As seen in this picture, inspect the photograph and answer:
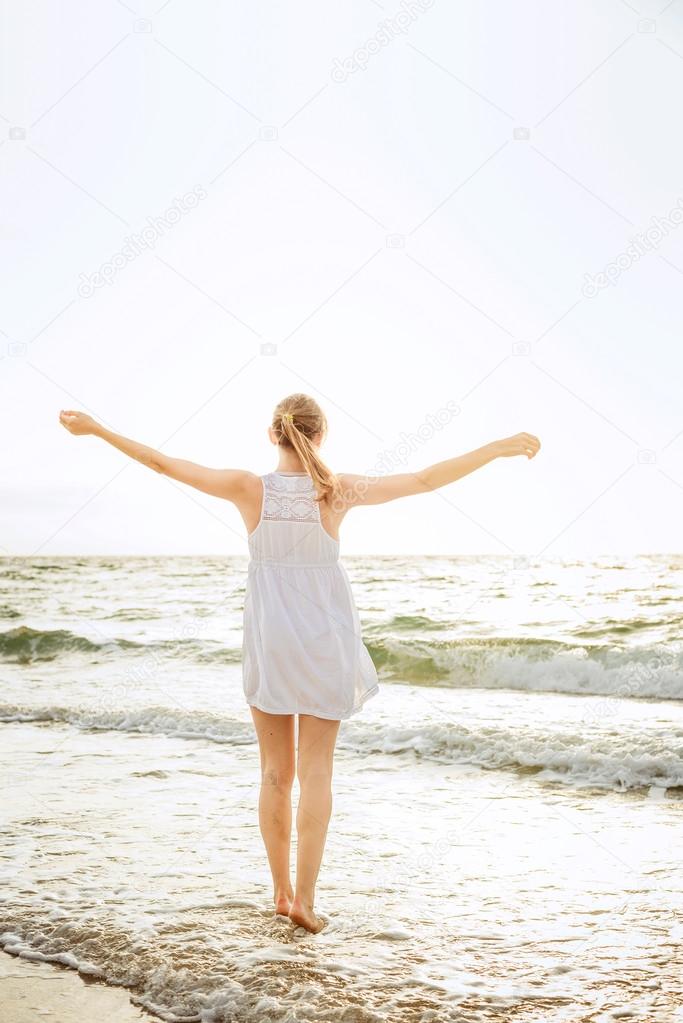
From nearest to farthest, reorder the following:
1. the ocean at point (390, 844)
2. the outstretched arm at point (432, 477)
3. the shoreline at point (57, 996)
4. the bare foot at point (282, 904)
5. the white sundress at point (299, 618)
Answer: the shoreline at point (57, 996) < the ocean at point (390, 844) < the outstretched arm at point (432, 477) < the white sundress at point (299, 618) < the bare foot at point (282, 904)

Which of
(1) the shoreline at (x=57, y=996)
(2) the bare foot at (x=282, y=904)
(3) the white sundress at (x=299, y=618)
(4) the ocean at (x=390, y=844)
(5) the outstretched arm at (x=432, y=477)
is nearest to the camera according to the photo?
(1) the shoreline at (x=57, y=996)

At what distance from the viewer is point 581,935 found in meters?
3.52

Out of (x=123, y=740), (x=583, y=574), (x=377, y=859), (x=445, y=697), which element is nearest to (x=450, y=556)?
(x=583, y=574)

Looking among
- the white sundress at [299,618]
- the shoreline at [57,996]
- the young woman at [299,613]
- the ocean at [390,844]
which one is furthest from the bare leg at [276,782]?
the shoreline at [57,996]

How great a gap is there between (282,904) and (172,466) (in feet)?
5.53

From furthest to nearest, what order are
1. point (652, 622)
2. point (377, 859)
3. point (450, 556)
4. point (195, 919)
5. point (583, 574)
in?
1. point (450, 556)
2. point (583, 574)
3. point (652, 622)
4. point (377, 859)
5. point (195, 919)

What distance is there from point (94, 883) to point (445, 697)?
20.9ft

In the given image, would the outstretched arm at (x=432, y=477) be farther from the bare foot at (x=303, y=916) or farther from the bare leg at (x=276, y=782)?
the bare foot at (x=303, y=916)

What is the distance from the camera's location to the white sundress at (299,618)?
351cm

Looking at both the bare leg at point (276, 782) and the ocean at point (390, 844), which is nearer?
the ocean at point (390, 844)

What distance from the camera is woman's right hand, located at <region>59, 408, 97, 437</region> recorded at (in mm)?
3459

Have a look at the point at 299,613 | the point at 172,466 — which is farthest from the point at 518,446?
the point at 172,466

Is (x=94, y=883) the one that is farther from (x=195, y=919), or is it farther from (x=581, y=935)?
(x=581, y=935)

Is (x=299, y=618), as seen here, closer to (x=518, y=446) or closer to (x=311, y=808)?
(x=311, y=808)
